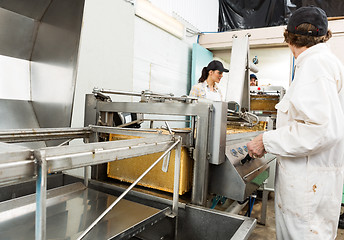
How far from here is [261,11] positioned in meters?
4.32

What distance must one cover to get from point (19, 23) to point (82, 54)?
56 centimetres

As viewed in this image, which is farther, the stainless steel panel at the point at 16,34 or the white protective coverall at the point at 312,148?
the stainless steel panel at the point at 16,34

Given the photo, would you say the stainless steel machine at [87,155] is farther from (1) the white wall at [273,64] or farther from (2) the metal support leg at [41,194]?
(1) the white wall at [273,64]

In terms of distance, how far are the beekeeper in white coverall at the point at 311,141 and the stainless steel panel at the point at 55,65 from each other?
1.33 m

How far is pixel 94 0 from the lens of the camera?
7.18 feet

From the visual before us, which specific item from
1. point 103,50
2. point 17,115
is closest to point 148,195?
point 17,115

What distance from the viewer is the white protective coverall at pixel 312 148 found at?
1013 mm

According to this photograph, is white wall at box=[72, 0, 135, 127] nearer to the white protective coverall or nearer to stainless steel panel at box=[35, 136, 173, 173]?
stainless steel panel at box=[35, 136, 173, 173]

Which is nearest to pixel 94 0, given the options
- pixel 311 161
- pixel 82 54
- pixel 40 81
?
pixel 82 54

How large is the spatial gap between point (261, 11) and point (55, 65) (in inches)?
154

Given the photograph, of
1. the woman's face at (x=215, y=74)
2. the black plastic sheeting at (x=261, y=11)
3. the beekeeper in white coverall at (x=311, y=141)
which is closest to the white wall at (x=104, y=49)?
the woman's face at (x=215, y=74)

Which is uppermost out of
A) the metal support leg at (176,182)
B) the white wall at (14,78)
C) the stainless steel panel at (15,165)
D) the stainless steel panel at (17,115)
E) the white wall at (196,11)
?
the white wall at (196,11)

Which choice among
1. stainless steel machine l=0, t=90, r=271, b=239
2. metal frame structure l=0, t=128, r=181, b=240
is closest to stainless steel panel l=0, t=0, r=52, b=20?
stainless steel machine l=0, t=90, r=271, b=239

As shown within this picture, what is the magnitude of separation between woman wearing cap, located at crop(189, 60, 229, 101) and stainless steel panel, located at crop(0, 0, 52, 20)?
173 centimetres
